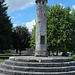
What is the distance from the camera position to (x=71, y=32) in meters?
26.7

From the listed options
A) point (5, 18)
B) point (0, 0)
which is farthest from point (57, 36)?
point (0, 0)

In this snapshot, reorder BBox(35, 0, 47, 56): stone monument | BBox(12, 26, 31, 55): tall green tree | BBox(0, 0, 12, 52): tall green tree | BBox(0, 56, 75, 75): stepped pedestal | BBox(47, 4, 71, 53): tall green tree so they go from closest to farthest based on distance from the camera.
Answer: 1. BBox(0, 56, 75, 75): stepped pedestal
2. BBox(35, 0, 47, 56): stone monument
3. BBox(47, 4, 71, 53): tall green tree
4. BBox(0, 0, 12, 52): tall green tree
5. BBox(12, 26, 31, 55): tall green tree

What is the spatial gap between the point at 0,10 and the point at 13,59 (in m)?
19.9

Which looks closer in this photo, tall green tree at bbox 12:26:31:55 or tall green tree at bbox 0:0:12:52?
tall green tree at bbox 0:0:12:52

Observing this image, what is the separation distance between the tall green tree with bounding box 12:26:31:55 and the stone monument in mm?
24861

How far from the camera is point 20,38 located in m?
38.2

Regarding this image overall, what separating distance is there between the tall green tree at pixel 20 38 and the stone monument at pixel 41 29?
24.9m

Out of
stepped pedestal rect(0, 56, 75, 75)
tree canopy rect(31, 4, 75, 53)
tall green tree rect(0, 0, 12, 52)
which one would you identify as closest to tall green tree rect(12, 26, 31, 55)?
tall green tree rect(0, 0, 12, 52)

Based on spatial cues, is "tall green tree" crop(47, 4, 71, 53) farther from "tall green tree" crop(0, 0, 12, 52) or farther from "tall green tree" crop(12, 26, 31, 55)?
"tall green tree" crop(12, 26, 31, 55)

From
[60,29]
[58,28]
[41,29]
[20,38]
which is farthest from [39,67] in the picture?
[20,38]

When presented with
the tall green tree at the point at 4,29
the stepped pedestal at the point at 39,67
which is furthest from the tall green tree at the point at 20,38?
the stepped pedestal at the point at 39,67

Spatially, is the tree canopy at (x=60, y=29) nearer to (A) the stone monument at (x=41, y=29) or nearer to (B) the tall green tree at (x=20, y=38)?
(A) the stone monument at (x=41, y=29)

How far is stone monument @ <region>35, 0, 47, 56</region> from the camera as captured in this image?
503 inches

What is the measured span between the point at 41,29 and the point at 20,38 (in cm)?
2590
